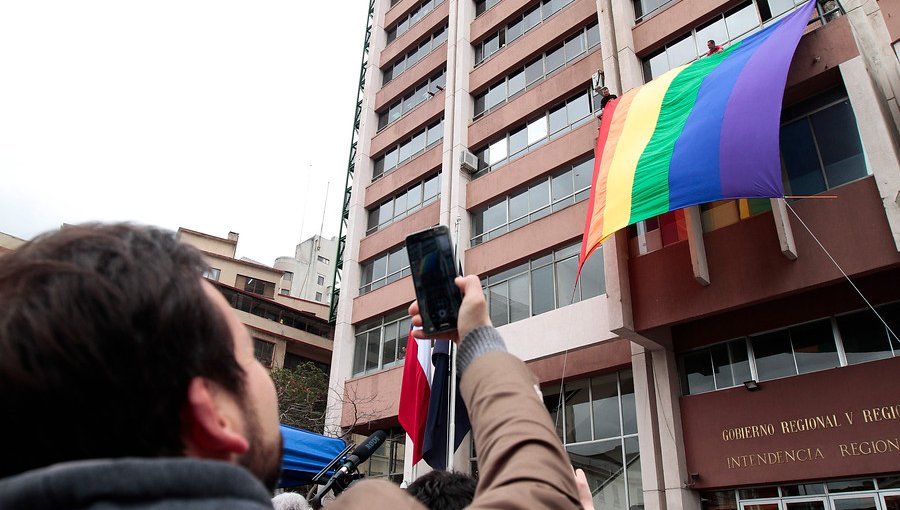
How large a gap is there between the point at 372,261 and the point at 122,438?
2252 centimetres

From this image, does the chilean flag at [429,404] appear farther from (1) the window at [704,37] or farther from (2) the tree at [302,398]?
(2) the tree at [302,398]

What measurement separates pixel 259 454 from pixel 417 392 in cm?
1057

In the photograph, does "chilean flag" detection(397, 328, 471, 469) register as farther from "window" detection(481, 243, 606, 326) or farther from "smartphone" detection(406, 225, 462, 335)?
"smartphone" detection(406, 225, 462, 335)

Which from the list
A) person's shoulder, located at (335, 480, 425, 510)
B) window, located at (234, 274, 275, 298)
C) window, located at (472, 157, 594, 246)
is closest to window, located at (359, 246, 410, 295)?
window, located at (472, 157, 594, 246)

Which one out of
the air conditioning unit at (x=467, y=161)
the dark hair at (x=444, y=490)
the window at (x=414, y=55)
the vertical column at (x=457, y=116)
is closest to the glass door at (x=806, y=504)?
the dark hair at (x=444, y=490)

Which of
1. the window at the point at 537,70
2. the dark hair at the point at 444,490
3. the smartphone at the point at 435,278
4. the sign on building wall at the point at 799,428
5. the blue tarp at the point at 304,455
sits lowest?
the dark hair at the point at 444,490

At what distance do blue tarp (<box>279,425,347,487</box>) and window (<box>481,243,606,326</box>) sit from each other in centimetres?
921

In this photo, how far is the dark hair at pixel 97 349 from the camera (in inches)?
30.7

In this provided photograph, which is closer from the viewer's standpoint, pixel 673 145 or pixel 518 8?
pixel 673 145

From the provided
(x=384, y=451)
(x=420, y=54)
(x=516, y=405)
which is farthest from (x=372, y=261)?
(x=516, y=405)

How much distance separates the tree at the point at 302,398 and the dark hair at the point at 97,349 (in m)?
21.7

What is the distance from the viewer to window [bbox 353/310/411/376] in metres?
20.0

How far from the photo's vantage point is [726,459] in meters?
11.0

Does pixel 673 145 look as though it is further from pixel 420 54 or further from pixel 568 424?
pixel 420 54
